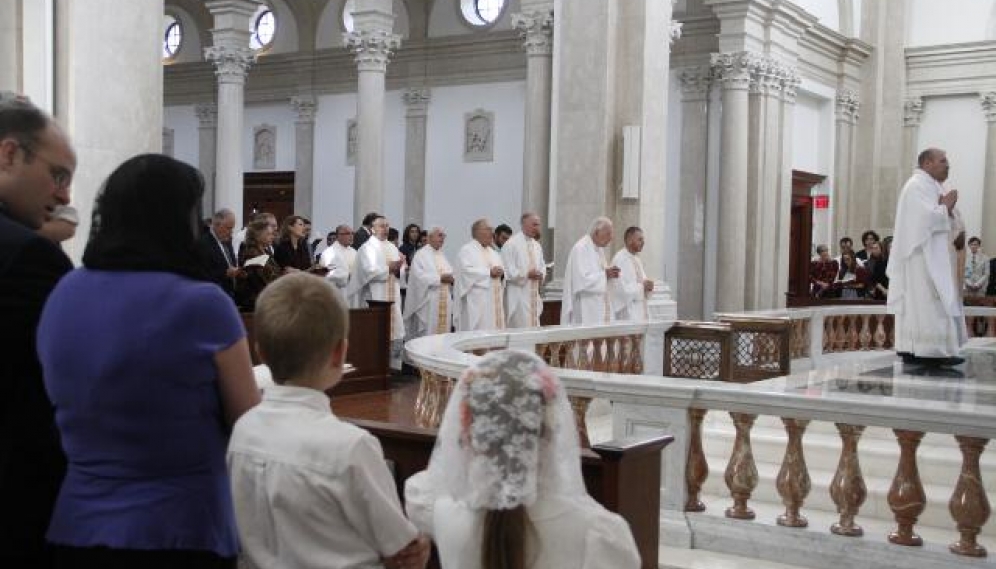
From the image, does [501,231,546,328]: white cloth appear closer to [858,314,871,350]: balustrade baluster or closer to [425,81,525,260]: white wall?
[858,314,871,350]: balustrade baluster

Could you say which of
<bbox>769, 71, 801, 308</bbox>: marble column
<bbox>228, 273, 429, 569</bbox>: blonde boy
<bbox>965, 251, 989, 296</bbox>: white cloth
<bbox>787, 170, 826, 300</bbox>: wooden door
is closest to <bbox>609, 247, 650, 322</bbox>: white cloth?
<bbox>965, 251, 989, 296</bbox>: white cloth

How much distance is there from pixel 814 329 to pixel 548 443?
12.0 meters

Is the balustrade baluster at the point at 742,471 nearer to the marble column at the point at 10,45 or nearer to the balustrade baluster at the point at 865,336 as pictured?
the marble column at the point at 10,45

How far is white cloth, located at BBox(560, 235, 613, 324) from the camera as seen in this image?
11.5 metres

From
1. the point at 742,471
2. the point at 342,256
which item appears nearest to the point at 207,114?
the point at 342,256

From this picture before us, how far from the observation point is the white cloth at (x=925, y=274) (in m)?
9.75

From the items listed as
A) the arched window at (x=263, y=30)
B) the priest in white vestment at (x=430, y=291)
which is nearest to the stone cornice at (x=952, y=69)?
the arched window at (x=263, y=30)

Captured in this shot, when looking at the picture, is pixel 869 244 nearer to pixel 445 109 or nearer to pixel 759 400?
pixel 445 109

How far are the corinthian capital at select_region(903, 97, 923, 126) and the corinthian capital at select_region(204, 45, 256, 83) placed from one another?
46.7ft

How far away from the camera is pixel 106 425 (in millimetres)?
2275

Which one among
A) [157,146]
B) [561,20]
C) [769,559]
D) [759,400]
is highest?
[561,20]

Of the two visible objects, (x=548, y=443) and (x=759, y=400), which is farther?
(x=759, y=400)

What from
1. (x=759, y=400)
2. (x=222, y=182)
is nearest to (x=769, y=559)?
(x=759, y=400)

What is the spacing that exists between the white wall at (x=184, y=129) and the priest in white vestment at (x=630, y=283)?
17.2 metres
